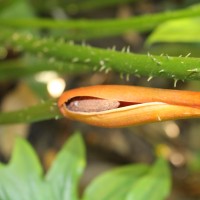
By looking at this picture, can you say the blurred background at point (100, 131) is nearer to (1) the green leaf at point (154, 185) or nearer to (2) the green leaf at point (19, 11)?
(2) the green leaf at point (19, 11)

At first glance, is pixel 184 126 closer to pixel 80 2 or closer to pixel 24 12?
pixel 80 2

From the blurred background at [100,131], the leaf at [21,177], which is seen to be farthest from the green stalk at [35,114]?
the blurred background at [100,131]

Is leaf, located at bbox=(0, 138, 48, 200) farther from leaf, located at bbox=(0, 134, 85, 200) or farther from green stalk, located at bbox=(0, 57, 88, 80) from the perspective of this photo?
green stalk, located at bbox=(0, 57, 88, 80)

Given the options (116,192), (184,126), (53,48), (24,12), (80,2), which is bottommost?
(116,192)

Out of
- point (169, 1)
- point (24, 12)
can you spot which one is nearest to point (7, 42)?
point (24, 12)

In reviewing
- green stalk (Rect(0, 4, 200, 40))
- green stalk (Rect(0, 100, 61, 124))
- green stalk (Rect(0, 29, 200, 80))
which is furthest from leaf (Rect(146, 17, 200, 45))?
green stalk (Rect(0, 100, 61, 124))

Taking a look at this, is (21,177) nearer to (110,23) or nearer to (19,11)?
(110,23)
